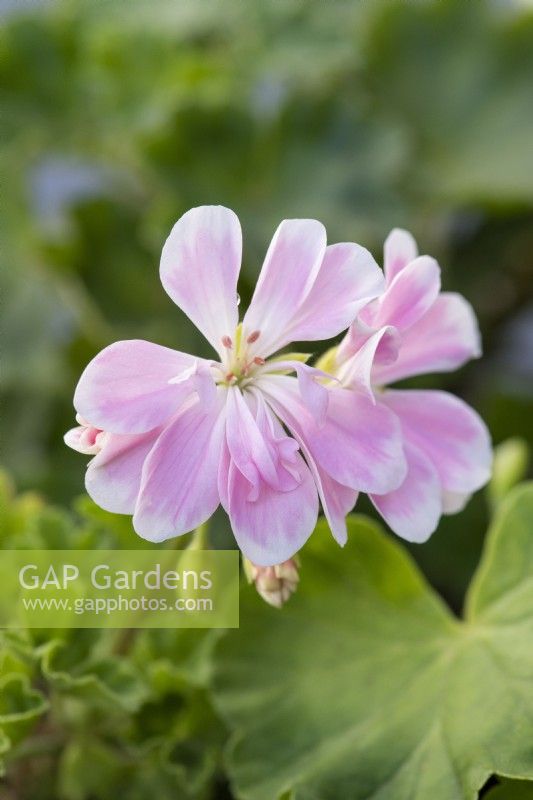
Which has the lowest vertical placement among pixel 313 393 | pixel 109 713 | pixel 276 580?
pixel 109 713

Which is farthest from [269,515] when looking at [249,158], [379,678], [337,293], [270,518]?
[249,158]

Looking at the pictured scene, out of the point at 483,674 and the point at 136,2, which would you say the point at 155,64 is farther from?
the point at 483,674

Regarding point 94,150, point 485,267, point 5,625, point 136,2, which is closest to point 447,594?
point 485,267

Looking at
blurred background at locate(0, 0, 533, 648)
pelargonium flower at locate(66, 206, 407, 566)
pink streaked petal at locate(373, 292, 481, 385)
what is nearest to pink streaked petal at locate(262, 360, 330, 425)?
pelargonium flower at locate(66, 206, 407, 566)

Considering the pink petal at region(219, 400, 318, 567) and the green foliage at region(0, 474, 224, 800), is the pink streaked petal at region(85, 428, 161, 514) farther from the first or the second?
the green foliage at region(0, 474, 224, 800)

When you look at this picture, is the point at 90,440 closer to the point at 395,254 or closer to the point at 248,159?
the point at 395,254

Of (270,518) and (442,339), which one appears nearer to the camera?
(270,518)
